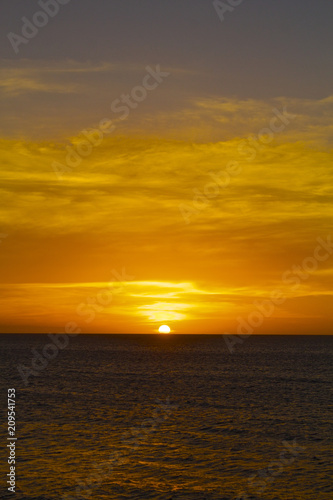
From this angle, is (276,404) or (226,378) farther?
(226,378)

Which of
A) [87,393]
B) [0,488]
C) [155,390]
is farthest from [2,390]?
[0,488]

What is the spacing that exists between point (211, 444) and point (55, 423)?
1471 cm

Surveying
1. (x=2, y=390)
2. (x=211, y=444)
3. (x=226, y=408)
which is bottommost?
(x=211, y=444)

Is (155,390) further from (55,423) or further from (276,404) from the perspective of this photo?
(55,423)

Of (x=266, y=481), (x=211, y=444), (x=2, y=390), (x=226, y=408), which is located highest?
(x=2, y=390)

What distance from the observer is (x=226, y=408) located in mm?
59812

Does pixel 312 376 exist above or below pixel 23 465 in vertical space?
above

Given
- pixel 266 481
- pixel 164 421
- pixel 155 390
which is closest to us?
pixel 266 481

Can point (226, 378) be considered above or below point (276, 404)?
above

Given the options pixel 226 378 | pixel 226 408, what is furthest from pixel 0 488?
pixel 226 378

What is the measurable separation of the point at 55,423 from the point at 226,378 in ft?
180

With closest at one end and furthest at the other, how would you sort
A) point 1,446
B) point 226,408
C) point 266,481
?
point 266,481 → point 1,446 → point 226,408

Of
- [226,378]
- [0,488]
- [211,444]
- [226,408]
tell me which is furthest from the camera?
[226,378]

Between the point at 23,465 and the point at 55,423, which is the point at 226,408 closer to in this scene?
the point at 55,423
